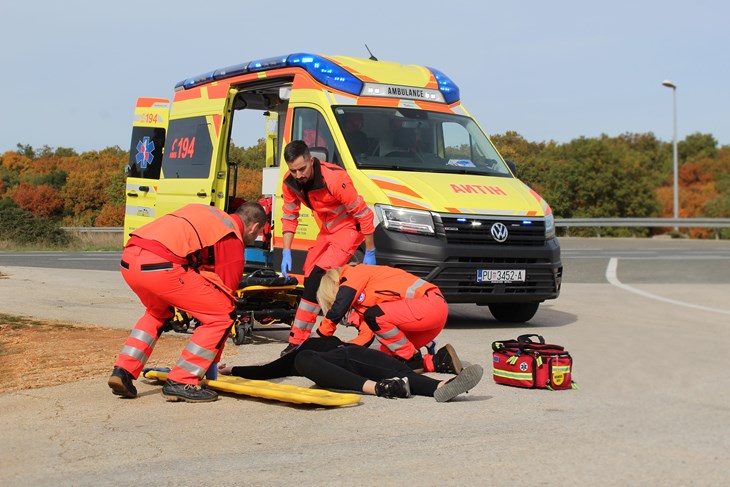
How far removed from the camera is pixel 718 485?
4.33 metres

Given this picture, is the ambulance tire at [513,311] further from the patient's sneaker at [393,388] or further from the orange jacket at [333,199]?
the patient's sneaker at [393,388]

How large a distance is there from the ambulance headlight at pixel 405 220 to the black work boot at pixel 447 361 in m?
2.69

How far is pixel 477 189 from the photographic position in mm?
10492

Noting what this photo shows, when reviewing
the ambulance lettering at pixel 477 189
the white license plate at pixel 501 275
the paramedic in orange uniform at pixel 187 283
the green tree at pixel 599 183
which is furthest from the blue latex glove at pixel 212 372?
the green tree at pixel 599 183

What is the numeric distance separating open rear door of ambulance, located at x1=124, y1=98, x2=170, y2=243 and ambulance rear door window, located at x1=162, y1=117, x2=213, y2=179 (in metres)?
0.50

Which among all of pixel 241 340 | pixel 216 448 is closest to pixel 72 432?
pixel 216 448

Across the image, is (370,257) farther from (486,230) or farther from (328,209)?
(486,230)

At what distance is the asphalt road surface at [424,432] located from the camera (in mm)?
4578

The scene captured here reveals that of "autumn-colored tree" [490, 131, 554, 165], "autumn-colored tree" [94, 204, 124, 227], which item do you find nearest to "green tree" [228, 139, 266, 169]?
"autumn-colored tree" [94, 204, 124, 227]

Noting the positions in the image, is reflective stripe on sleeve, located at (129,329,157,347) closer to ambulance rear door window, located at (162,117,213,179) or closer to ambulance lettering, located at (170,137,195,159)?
ambulance rear door window, located at (162,117,213,179)

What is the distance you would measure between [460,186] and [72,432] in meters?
5.73

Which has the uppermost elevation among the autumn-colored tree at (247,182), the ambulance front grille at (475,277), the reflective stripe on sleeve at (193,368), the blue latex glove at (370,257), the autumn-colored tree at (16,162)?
the autumn-colored tree at (16,162)

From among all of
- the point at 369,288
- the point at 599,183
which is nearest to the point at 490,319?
the point at 369,288

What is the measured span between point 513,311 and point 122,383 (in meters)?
5.80
